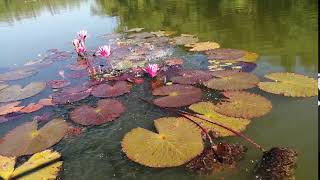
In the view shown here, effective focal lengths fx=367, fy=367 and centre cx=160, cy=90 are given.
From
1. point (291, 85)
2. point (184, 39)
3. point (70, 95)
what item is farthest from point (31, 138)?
point (184, 39)

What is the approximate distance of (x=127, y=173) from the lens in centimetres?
420

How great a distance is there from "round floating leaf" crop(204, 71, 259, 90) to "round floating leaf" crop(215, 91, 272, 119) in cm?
38

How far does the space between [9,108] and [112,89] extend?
5.88ft

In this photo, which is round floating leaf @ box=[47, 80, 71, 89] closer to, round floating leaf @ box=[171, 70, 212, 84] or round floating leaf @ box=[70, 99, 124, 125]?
round floating leaf @ box=[70, 99, 124, 125]

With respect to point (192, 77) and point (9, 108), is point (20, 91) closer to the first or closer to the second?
A: point (9, 108)

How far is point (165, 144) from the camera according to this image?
4.47 metres

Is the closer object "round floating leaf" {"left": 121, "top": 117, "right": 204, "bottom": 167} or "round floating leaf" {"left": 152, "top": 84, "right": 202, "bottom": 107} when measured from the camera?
"round floating leaf" {"left": 121, "top": 117, "right": 204, "bottom": 167}

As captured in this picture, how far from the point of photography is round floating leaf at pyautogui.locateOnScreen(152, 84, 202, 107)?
5672 millimetres

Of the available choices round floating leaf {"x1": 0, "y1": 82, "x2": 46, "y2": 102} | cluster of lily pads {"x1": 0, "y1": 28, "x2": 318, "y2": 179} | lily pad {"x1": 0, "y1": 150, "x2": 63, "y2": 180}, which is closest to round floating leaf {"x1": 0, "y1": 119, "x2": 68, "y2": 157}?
cluster of lily pads {"x1": 0, "y1": 28, "x2": 318, "y2": 179}

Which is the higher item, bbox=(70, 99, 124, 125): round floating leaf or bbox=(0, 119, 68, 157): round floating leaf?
bbox=(70, 99, 124, 125): round floating leaf

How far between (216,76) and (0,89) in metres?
4.28

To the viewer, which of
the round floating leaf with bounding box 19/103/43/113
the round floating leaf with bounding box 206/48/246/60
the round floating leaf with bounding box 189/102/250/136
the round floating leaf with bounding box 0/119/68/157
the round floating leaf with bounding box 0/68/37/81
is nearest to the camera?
the round floating leaf with bounding box 189/102/250/136

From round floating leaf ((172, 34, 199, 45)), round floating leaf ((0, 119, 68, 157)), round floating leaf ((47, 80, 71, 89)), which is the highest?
round floating leaf ((172, 34, 199, 45))

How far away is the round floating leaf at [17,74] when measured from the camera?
26.3 ft
